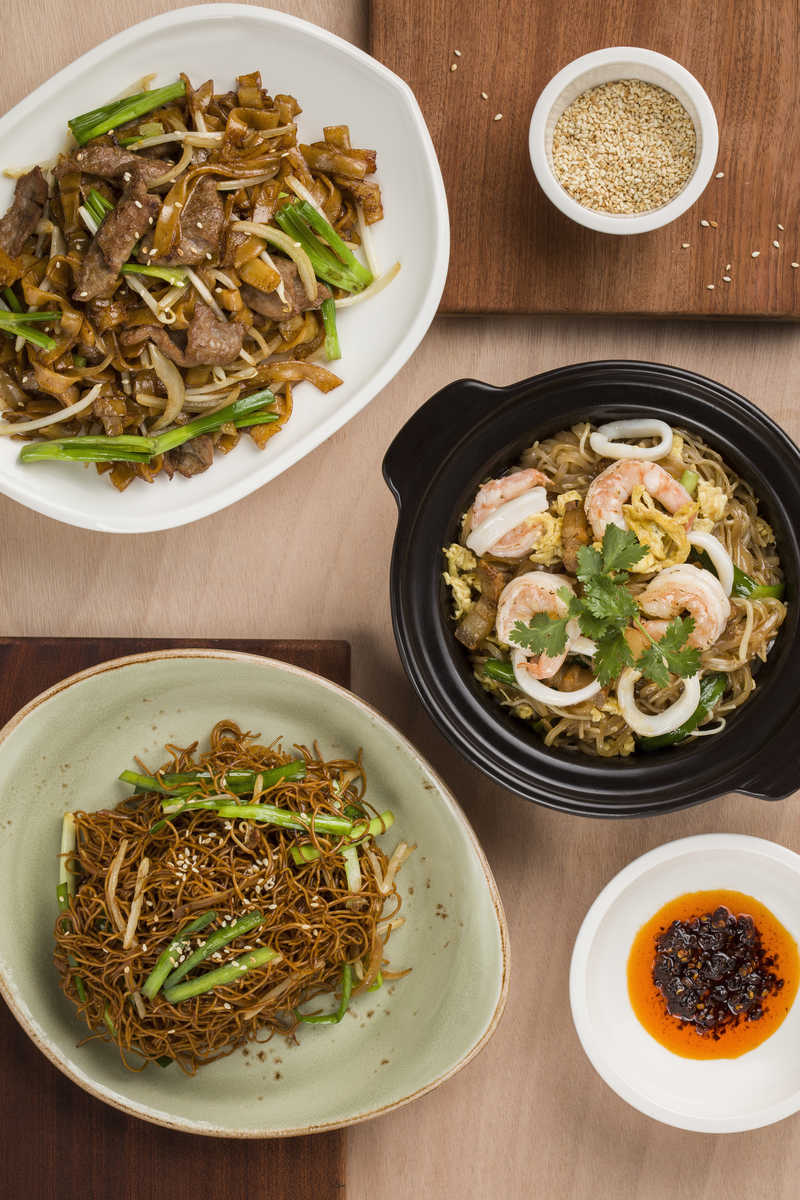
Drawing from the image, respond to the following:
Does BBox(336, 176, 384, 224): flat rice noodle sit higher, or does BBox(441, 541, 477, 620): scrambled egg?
BBox(336, 176, 384, 224): flat rice noodle

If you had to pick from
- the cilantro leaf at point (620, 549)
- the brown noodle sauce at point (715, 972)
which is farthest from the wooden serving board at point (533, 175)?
the brown noodle sauce at point (715, 972)

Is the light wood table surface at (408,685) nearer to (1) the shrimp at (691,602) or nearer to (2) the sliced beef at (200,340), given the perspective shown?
(2) the sliced beef at (200,340)

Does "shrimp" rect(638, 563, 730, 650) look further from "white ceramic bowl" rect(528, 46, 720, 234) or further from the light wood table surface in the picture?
"white ceramic bowl" rect(528, 46, 720, 234)

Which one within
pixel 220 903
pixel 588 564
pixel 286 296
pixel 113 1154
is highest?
pixel 286 296

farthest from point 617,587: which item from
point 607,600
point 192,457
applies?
point 192,457

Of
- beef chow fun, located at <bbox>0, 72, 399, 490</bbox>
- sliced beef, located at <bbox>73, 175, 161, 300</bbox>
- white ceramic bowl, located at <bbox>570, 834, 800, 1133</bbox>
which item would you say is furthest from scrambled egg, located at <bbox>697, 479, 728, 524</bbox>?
sliced beef, located at <bbox>73, 175, 161, 300</bbox>

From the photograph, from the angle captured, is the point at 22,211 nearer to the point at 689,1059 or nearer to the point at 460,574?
the point at 460,574

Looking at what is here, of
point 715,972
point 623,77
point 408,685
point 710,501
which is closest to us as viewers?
point 710,501
